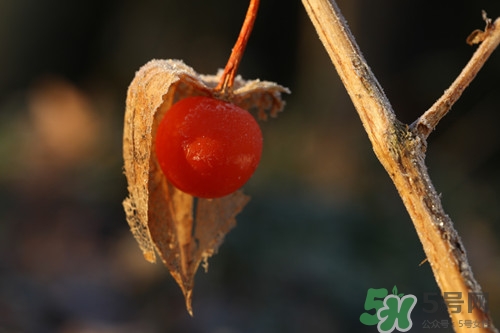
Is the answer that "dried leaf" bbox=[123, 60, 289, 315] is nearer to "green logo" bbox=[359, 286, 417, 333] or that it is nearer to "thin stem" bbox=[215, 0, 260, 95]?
"thin stem" bbox=[215, 0, 260, 95]

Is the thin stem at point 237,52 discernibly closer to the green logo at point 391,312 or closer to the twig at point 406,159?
the twig at point 406,159

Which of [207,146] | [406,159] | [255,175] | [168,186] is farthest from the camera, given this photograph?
[255,175]

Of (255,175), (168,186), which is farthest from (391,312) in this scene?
(255,175)

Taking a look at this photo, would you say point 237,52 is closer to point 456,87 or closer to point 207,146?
point 207,146

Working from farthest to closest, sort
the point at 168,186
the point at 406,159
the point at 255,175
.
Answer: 1. the point at 255,175
2. the point at 168,186
3. the point at 406,159

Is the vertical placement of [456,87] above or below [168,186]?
above

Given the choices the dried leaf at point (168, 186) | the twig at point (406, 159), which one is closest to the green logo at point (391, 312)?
the dried leaf at point (168, 186)

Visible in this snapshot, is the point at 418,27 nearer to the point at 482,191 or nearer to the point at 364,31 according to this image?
the point at 364,31
